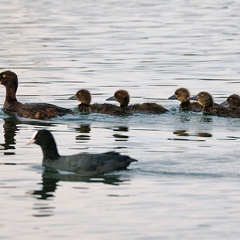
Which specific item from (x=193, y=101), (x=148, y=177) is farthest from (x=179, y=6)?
(x=148, y=177)

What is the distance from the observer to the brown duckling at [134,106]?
21164 mm

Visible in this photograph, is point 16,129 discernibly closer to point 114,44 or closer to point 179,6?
point 114,44

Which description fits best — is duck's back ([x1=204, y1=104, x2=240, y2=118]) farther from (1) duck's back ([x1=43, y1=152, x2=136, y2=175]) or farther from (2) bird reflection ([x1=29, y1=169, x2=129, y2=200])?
(2) bird reflection ([x1=29, y1=169, x2=129, y2=200])

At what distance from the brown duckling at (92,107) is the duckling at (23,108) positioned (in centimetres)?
47

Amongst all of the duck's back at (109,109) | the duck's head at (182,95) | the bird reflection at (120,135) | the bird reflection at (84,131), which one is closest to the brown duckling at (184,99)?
the duck's head at (182,95)

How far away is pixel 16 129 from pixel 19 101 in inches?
139

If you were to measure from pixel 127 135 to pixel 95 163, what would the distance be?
12.4 feet

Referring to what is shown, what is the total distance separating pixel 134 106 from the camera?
2164 centimetres

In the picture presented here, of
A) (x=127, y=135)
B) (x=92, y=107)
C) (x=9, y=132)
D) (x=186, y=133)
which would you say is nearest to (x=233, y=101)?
(x=92, y=107)

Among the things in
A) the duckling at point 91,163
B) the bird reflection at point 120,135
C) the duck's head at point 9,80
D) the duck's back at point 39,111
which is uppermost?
the duck's head at point 9,80

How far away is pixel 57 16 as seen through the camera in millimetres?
42375

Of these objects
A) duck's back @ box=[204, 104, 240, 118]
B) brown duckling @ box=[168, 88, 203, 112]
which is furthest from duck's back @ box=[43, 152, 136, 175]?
brown duckling @ box=[168, 88, 203, 112]

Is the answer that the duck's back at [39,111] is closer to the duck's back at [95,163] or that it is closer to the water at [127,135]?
the water at [127,135]

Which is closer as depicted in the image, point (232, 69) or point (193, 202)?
point (193, 202)
